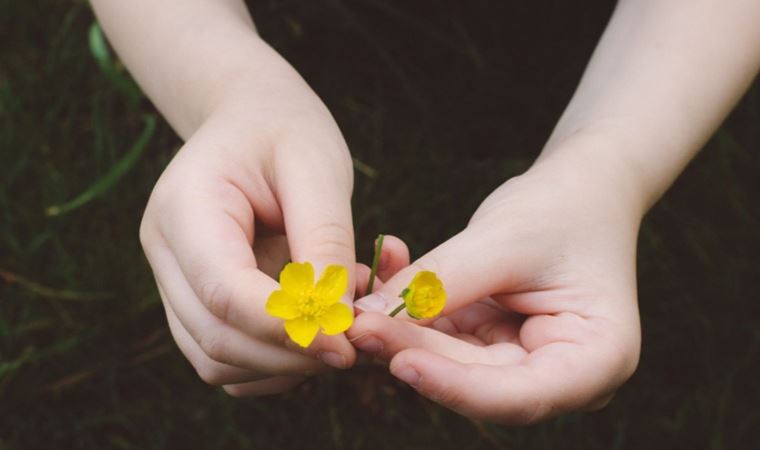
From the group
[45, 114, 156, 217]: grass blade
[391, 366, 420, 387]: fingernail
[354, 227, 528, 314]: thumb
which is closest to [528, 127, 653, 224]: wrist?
[354, 227, 528, 314]: thumb

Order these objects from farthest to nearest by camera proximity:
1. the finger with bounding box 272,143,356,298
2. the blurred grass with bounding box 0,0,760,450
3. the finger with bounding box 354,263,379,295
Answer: the blurred grass with bounding box 0,0,760,450, the finger with bounding box 354,263,379,295, the finger with bounding box 272,143,356,298

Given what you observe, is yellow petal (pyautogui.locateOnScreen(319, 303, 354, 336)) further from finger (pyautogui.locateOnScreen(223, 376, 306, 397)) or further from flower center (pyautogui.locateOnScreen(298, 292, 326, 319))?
finger (pyautogui.locateOnScreen(223, 376, 306, 397))

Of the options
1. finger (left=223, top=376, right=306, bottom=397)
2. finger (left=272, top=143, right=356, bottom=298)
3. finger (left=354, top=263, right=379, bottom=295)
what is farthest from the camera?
finger (left=223, top=376, right=306, bottom=397)

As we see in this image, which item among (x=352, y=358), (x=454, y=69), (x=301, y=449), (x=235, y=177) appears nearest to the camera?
(x=352, y=358)

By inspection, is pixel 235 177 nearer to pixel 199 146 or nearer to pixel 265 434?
pixel 199 146

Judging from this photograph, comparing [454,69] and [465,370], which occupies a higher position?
[465,370]

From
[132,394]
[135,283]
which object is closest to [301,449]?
[132,394]
